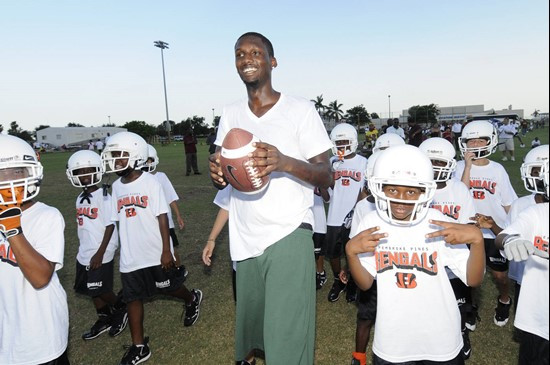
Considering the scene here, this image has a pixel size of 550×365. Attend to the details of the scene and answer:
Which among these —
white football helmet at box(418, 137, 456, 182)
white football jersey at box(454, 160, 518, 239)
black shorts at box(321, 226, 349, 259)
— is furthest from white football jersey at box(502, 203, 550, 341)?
black shorts at box(321, 226, 349, 259)

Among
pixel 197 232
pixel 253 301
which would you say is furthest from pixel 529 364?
pixel 197 232

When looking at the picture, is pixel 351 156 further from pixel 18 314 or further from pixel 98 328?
pixel 18 314

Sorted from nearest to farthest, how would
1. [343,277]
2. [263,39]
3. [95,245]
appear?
[263,39]
[95,245]
[343,277]

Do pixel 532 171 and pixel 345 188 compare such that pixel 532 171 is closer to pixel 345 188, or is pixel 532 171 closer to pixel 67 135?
pixel 345 188

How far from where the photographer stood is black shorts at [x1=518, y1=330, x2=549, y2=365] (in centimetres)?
237

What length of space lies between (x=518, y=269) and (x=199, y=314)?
368 cm

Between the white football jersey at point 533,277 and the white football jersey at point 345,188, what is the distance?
121 inches

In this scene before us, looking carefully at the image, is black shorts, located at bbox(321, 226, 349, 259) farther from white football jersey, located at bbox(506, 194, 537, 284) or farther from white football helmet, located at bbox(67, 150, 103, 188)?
white football helmet, located at bbox(67, 150, 103, 188)

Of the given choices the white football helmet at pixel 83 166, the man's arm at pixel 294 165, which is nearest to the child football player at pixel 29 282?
the man's arm at pixel 294 165

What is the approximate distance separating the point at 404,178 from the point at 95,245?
382cm

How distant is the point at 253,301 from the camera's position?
2.86 meters

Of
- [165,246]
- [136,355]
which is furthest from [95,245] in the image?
[136,355]

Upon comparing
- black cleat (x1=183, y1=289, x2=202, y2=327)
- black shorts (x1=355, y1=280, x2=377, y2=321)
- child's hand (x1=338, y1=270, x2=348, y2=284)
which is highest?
black shorts (x1=355, y1=280, x2=377, y2=321)

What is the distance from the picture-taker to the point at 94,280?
4.58m
